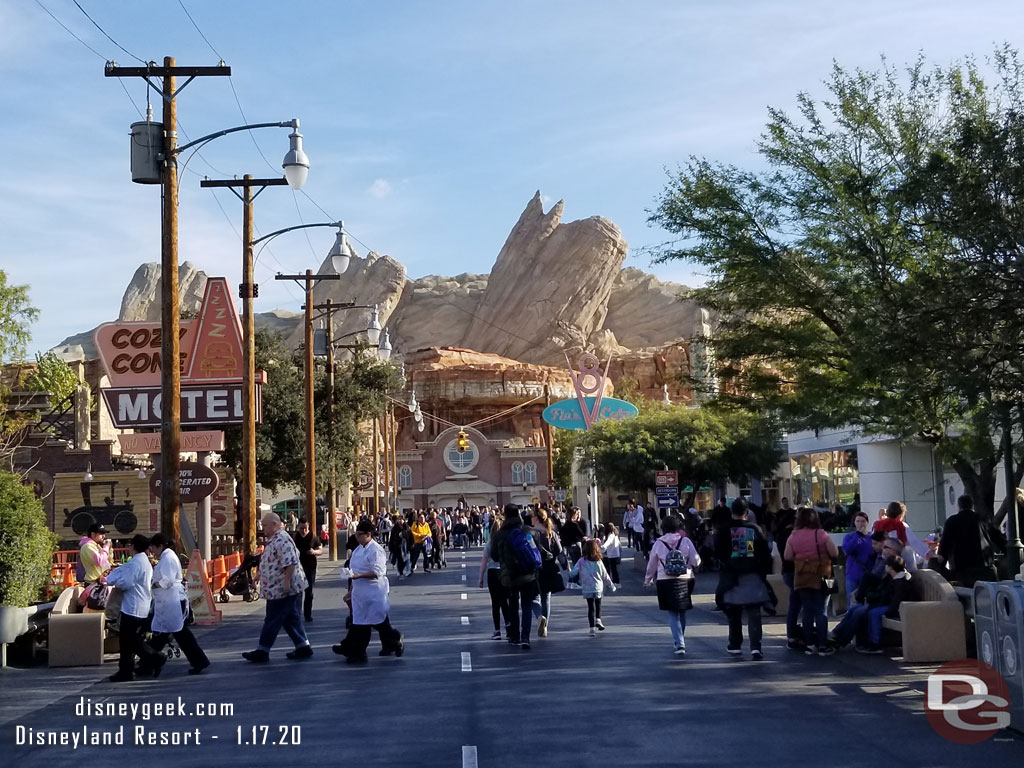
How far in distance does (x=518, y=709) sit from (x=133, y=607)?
16.3 ft

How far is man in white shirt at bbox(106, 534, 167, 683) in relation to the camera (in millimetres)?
13000

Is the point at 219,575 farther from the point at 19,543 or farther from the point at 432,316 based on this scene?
the point at 432,316

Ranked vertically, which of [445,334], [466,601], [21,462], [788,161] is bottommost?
[466,601]

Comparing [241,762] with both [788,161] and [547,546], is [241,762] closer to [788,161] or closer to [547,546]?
[547,546]

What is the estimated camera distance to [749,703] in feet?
34.1

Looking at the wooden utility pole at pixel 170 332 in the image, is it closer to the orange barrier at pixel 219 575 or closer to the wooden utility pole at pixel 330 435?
the orange barrier at pixel 219 575

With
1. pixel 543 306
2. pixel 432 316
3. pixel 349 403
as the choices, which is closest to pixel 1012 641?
pixel 349 403

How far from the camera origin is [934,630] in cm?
1288

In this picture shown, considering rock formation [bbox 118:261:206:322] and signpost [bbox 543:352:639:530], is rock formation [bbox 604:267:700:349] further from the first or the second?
signpost [bbox 543:352:639:530]

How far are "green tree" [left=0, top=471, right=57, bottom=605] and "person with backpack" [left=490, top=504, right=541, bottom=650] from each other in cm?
592

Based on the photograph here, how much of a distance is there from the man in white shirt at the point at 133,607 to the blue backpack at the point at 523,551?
424 centimetres

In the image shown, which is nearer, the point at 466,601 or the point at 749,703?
the point at 749,703

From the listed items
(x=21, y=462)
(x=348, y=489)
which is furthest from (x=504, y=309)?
(x=21, y=462)

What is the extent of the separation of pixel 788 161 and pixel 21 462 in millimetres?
32683
